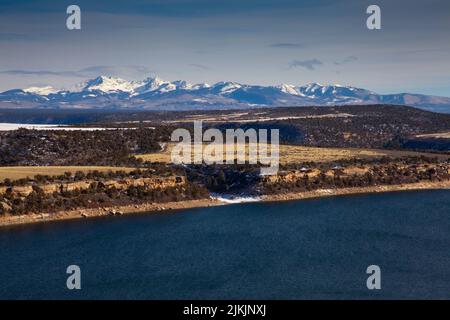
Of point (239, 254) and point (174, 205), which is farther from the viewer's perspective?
point (174, 205)

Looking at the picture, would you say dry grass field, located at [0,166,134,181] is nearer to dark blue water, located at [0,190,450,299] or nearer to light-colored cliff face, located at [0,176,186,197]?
light-colored cliff face, located at [0,176,186,197]

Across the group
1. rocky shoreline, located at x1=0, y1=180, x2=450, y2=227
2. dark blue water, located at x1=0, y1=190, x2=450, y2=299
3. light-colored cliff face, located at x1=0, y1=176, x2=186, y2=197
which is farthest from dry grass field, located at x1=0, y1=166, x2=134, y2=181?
dark blue water, located at x1=0, y1=190, x2=450, y2=299

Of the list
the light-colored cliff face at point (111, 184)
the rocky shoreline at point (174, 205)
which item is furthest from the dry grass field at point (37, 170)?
the rocky shoreline at point (174, 205)

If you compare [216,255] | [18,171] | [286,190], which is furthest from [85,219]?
[286,190]

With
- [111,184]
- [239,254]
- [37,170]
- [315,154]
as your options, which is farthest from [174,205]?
[315,154]

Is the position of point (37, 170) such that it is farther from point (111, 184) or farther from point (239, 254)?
point (239, 254)

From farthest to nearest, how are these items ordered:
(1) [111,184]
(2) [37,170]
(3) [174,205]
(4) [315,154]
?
(4) [315,154], (2) [37,170], (3) [174,205], (1) [111,184]

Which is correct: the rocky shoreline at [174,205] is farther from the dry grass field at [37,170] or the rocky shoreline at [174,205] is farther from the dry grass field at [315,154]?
the dry grass field at [315,154]
